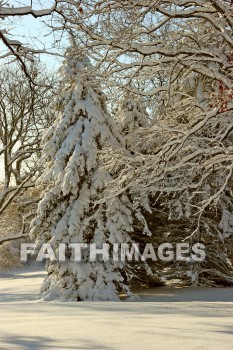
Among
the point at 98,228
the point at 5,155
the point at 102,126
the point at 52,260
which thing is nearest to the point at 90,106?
the point at 102,126

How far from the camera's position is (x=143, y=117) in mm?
16969

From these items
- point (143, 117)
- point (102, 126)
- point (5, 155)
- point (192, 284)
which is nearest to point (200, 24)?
point (102, 126)

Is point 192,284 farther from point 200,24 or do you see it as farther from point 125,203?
point 200,24

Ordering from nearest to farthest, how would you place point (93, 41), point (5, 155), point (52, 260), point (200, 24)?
1. point (93, 41)
2. point (200, 24)
3. point (52, 260)
4. point (5, 155)

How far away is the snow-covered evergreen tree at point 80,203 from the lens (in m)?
14.3

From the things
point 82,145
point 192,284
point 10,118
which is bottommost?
point 192,284

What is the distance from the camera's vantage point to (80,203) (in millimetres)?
14766

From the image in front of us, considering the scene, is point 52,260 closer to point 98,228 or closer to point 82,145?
point 98,228

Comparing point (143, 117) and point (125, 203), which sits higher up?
point (143, 117)

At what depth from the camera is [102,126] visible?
15250mm

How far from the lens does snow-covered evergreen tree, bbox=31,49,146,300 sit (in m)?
14.3

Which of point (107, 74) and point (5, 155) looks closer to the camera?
point (107, 74)

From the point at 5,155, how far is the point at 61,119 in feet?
20.9

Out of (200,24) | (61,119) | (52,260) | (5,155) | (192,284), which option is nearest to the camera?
(200,24)
